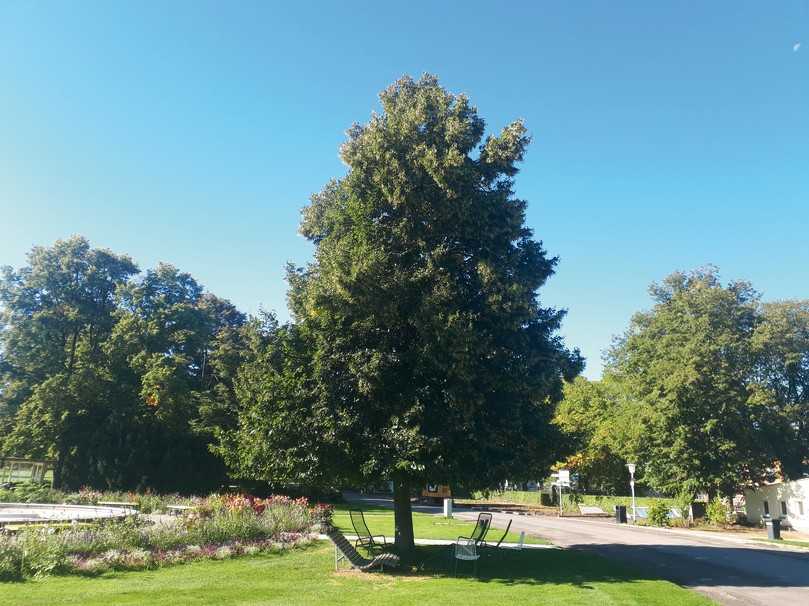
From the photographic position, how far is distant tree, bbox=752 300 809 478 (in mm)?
41312

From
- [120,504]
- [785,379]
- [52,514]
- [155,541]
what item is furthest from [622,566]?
[785,379]

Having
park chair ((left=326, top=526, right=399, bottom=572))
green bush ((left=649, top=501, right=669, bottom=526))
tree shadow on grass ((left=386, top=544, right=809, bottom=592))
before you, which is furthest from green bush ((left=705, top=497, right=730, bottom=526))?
park chair ((left=326, top=526, right=399, bottom=572))

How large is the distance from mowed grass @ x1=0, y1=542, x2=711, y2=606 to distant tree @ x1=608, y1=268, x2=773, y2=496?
2464 cm

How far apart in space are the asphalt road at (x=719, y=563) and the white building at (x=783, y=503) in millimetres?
10892

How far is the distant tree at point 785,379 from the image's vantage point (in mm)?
41312

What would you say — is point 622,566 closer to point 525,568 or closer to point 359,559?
point 525,568

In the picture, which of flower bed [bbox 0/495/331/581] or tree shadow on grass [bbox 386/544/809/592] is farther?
tree shadow on grass [bbox 386/544/809/592]

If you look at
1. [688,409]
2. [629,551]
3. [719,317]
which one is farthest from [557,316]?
[719,317]

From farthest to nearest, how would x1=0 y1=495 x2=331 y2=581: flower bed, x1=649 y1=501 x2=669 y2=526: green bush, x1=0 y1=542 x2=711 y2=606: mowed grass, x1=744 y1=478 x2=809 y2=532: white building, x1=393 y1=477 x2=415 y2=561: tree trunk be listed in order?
x1=649 y1=501 x2=669 y2=526: green bush
x1=744 y1=478 x2=809 y2=532: white building
x1=393 y1=477 x2=415 y2=561: tree trunk
x1=0 y1=495 x2=331 y2=581: flower bed
x1=0 y1=542 x2=711 y2=606: mowed grass

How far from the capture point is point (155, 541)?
15.3m

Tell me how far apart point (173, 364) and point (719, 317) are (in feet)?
128

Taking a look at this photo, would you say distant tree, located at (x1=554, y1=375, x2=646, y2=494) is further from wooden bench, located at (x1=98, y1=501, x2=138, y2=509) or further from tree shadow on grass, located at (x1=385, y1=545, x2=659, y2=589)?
wooden bench, located at (x1=98, y1=501, x2=138, y2=509)

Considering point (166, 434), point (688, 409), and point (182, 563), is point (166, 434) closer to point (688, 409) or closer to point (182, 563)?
point (182, 563)

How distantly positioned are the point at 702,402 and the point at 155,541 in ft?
110
